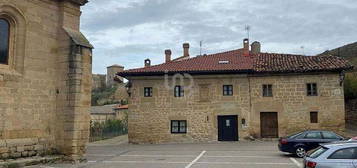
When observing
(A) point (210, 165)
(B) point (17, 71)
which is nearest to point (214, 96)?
(A) point (210, 165)

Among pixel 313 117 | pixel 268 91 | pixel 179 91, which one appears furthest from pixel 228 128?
pixel 313 117

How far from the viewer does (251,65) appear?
80.7ft

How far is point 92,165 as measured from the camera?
13.0 metres

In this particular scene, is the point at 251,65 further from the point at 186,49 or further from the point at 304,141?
the point at 304,141

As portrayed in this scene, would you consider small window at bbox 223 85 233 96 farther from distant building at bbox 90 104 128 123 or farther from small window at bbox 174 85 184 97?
distant building at bbox 90 104 128 123

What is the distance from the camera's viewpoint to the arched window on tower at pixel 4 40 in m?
11.9

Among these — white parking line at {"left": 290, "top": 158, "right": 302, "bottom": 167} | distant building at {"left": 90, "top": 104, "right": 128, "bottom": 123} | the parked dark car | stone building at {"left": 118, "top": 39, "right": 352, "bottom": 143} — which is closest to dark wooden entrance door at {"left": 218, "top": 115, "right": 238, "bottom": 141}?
stone building at {"left": 118, "top": 39, "right": 352, "bottom": 143}

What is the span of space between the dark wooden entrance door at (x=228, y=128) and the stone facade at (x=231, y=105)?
319 millimetres

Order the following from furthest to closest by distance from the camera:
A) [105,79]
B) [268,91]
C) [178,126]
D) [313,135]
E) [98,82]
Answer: [105,79] < [98,82] < [178,126] < [268,91] < [313,135]

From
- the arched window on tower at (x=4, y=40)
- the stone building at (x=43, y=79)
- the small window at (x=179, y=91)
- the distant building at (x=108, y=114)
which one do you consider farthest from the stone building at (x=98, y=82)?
the arched window on tower at (x=4, y=40)

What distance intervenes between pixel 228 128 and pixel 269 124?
2826 millimetres

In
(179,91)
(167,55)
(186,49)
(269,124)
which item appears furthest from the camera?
(186,49)

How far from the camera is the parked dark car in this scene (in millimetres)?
14688

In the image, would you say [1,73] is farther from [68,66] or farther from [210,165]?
[210,165]
